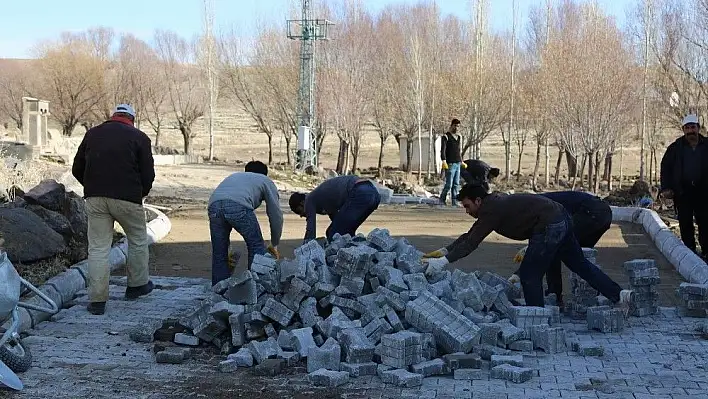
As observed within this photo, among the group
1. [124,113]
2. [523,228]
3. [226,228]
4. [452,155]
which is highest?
[124,113]

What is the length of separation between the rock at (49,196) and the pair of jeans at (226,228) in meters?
3.66

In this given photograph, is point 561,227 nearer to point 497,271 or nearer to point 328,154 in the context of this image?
point 497,271

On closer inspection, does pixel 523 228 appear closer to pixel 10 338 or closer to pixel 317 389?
pixel 317 389

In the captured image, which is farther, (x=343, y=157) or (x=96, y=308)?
(x=343, y=157)

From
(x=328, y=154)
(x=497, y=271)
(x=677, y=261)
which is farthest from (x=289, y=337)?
(x=328, y=154)

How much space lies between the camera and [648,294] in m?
8.01

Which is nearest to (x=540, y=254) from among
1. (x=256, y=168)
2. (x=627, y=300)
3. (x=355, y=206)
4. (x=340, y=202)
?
(x=627, y=300)

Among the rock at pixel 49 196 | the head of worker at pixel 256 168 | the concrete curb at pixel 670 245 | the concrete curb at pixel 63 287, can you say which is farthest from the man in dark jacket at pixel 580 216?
the rock at pixel 49 196

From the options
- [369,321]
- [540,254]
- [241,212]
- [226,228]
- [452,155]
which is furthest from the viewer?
[452,155]

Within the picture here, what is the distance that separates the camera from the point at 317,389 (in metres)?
5.78

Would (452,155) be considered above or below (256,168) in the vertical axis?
below

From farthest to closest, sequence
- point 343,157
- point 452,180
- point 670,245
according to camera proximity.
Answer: point 343,157, point 452,180, point 670,245

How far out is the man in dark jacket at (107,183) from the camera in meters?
7.84

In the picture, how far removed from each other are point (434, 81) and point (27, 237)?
96.4 ft
